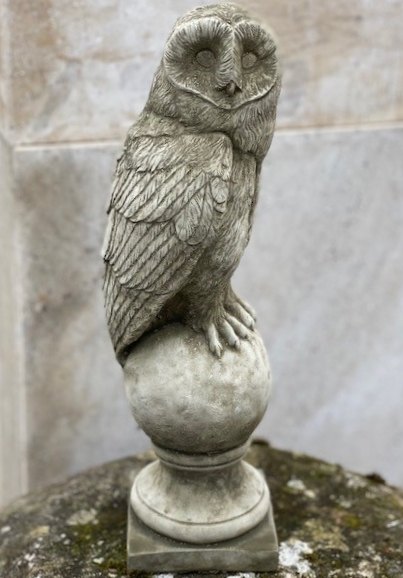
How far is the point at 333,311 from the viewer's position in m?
2.30

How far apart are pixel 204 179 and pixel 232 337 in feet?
1.16

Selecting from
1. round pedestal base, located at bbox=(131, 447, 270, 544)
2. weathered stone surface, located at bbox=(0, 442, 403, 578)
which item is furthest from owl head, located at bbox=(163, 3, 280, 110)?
weathered stone surface, located at bbox=(0, 442, 403, 578)

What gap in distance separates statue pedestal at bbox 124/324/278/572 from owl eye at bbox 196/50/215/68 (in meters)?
0.51

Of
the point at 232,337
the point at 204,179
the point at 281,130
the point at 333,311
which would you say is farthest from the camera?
the point at 333,311

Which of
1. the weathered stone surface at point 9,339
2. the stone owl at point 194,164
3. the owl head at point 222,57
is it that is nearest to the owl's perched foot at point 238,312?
the stone owl at point 194,164

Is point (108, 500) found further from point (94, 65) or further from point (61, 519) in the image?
point (94, 65)

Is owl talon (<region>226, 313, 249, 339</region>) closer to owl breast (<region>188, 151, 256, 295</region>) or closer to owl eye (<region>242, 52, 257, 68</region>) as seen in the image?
owl breast (<region>188, 151, 256, 295</region>)

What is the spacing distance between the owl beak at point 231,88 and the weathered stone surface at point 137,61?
34.3 inches

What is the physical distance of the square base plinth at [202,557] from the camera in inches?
57.7

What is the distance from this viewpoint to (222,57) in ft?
3.91

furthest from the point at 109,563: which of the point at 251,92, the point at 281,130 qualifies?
the point at 281,130

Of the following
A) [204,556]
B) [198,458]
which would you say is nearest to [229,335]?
[198,458]

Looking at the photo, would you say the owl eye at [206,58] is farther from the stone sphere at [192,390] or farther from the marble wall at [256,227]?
the marble wall at [256,227]

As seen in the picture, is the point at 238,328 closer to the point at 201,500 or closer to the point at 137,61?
the point at 201,500
